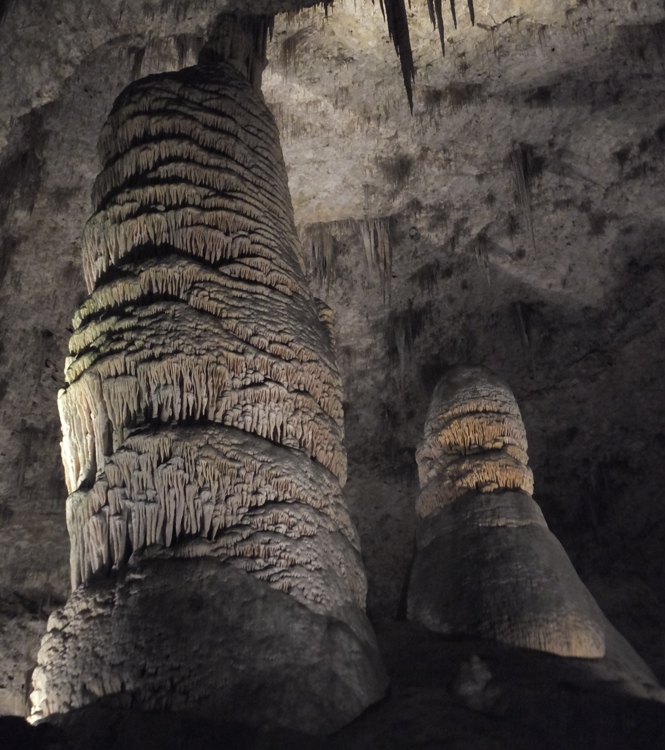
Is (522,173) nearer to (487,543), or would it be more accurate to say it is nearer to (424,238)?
(424,238)

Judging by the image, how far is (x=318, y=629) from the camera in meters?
5.59

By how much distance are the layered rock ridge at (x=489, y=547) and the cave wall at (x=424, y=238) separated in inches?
154

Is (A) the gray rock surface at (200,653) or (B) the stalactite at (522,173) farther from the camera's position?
(B) the stalactite at (522,173)

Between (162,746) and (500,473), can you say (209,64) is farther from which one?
(162,746)

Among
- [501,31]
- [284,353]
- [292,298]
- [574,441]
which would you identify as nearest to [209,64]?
[292,298]

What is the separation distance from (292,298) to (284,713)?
3632 mm

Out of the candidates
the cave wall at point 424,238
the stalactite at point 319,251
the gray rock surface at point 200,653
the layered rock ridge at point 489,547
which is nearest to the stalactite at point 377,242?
the cave wall at point 424,238

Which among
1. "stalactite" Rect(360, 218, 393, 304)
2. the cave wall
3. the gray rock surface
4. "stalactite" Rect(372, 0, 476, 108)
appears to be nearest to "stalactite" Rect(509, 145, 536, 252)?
the cave wall

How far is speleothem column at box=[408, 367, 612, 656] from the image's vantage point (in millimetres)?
6855

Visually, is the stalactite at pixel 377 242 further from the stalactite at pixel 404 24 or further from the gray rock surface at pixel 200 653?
the gray rock surface at pixel 200 653

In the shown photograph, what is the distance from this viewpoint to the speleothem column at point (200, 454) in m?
5.21

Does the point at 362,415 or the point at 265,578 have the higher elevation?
the point at 362,415

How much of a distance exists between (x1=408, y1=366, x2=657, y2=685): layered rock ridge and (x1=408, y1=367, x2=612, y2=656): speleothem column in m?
0.01

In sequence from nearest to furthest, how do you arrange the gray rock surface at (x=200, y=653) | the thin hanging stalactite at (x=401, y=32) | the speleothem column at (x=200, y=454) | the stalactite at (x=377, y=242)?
the gray rock surface at (x=200, y=653), the speleothem column at (x=200, y=454), the thin hanging stalactite at (x=401, y=32), the stalactite at (x=377, y=242)
